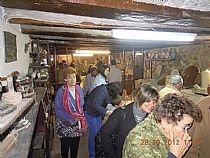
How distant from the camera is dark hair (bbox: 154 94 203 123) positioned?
1.31 m

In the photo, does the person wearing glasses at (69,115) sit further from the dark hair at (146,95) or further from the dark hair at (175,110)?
the dark hair at (175,110)

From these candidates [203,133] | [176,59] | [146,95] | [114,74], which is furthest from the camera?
[114,74]

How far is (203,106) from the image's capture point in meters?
2.16

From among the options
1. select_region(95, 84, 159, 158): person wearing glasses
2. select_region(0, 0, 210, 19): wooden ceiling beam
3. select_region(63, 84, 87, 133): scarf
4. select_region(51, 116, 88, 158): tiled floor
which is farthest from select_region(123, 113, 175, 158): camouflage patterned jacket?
select_region(51, 116, 88, 158): tiled floor

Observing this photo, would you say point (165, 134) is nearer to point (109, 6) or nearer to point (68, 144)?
point (109, 6)

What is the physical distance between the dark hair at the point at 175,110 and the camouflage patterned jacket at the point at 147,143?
74mm

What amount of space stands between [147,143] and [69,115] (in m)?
1.73

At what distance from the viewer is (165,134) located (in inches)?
51.9

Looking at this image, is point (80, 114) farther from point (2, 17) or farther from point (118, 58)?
point (118, 58)

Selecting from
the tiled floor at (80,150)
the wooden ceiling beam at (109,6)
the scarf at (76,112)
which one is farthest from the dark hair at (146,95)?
the tiled floor at (80,150)

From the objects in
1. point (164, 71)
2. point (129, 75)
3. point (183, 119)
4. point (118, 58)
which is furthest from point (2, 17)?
point (118, 58)

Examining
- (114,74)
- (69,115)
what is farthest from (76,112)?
(114,74)

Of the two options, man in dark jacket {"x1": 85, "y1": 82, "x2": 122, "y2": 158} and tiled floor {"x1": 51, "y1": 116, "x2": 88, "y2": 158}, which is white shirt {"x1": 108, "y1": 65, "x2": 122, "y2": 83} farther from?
man in dark jacket {"x1": 85, "y1": 82, "x2": 122, "y2": 158}

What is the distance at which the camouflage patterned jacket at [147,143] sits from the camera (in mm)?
1264
